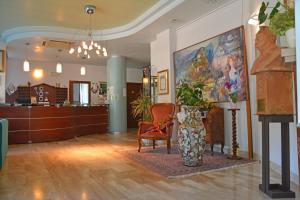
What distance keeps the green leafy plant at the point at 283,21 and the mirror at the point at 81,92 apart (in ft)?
30.2

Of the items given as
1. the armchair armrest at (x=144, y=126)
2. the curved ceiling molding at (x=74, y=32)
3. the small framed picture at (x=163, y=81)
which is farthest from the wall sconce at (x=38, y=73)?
the armchair armrest at (x=144, y=126)

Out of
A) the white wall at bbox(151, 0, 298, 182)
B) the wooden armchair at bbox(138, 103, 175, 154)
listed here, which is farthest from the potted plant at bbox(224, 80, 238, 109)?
the wooden armchair at bbox(138, 103, 175, 154)

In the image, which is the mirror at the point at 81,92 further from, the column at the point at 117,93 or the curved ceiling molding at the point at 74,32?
the curved ceiling molding at the point at 74,32

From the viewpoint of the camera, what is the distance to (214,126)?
15.3 feet

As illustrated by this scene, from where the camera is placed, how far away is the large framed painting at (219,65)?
4459mm

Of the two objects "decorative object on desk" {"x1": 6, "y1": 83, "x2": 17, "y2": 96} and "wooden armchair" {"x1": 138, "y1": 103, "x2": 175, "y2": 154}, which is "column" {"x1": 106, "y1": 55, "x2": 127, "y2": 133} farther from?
"wooden armchair" {"x1": 138, "y1": 103, "x2": 175, "y2": 154}

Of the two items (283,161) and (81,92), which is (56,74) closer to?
(81,92)

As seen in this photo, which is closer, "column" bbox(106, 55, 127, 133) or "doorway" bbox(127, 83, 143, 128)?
"column" bbox(106, 55, 127, 133)

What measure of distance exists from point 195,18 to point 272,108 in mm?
3564

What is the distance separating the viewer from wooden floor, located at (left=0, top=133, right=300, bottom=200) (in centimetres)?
269

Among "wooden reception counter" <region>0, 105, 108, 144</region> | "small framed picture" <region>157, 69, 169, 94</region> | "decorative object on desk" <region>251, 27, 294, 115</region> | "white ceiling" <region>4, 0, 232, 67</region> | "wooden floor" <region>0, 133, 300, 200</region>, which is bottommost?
"wooden floor" <region>0, 133, 300, 200</region>

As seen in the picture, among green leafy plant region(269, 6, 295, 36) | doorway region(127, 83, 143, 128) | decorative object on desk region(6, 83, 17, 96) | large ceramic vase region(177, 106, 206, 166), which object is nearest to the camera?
green leafy plant region(269, 6, 295, 36)

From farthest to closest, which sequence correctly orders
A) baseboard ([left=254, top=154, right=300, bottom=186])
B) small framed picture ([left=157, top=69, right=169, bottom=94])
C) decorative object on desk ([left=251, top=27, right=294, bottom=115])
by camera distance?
1. small framed picture ([left=157, top=69, right=169, bottom=94])
2. baseboard ([left=254, top=154, right=300, bottom=186])
3. decorative object on desk ([left=251, top=27, right=294, bottom=115])

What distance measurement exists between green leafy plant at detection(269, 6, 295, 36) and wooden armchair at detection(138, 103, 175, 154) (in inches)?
118
